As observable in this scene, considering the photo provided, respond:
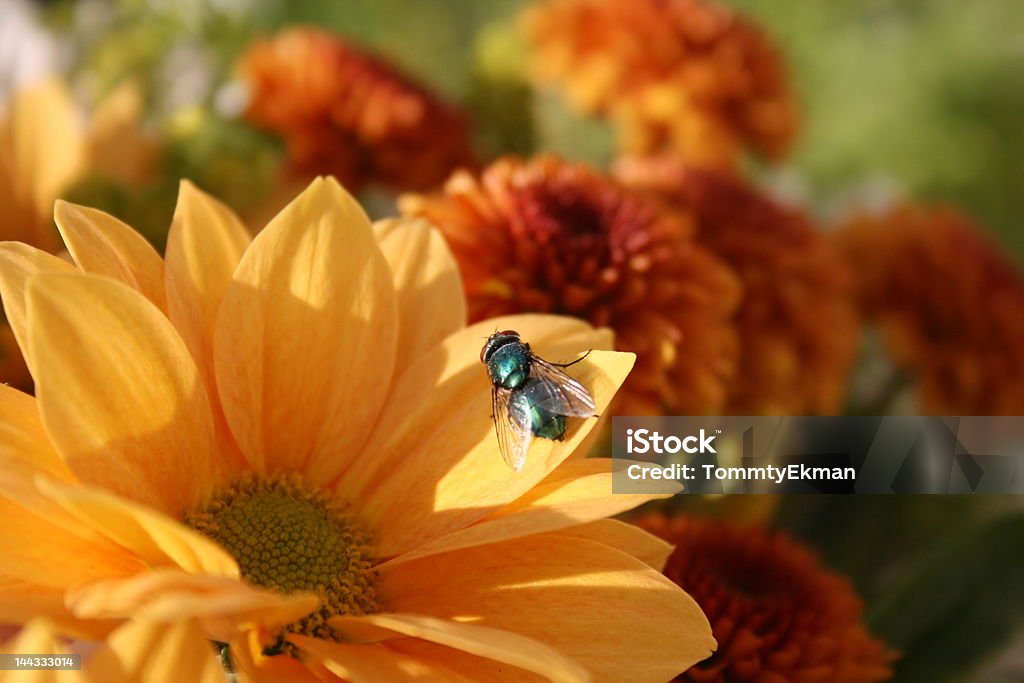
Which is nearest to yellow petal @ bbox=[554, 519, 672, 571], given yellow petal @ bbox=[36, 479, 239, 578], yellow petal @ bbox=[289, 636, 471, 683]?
yellow petal @ bbox=[289, 636, 471, 683]

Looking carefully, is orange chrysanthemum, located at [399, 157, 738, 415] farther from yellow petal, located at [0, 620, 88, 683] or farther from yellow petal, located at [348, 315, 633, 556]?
yellow petal, located at [0, 620, 88, 683]

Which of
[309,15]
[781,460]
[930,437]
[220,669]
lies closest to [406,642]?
[220,669]

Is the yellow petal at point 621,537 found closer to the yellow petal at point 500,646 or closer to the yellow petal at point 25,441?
the yellow petal at point 500,646

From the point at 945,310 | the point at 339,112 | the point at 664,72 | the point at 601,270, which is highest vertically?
the point at 664,72

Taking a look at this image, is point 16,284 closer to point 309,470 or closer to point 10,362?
point 309,470

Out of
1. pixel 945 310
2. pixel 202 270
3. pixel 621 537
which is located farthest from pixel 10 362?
pixel 945 310

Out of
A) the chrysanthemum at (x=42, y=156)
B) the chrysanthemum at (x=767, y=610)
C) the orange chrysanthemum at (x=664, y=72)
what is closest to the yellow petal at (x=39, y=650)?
the chrysanthemum at (x=767, y=610)
